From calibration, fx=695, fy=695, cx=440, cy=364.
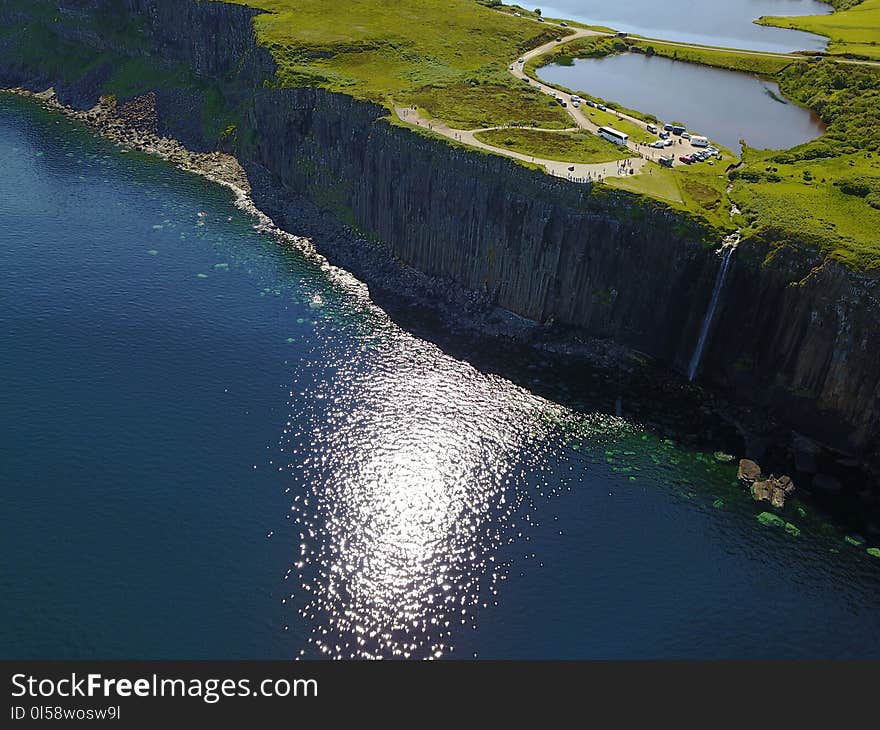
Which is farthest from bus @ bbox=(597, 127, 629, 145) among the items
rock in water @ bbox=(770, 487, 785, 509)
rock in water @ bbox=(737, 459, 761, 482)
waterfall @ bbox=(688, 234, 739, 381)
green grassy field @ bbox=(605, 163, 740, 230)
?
rock in water @ bbox=(770, 487, 785, 509)

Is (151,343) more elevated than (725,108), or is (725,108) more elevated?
(725,108)

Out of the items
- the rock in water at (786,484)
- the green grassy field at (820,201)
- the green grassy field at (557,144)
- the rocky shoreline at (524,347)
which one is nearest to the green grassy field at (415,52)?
the green grassy field at (557,144)

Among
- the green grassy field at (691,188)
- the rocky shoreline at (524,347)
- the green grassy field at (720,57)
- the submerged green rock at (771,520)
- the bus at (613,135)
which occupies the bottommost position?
the submerged green rock at (771,520)

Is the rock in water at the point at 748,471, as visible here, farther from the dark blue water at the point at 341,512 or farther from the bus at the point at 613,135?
the bus at the point at 613,135

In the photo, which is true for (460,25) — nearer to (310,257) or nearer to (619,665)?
(310,257)

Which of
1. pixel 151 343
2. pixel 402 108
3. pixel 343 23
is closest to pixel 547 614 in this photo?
pixel 151 343

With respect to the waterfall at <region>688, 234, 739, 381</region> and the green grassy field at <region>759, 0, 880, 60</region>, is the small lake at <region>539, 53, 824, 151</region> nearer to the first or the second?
the green grassy field at <region>759, 0, 880, 60</region>

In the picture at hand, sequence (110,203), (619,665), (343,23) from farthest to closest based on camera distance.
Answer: (343,23), (110,203), (619,665)
